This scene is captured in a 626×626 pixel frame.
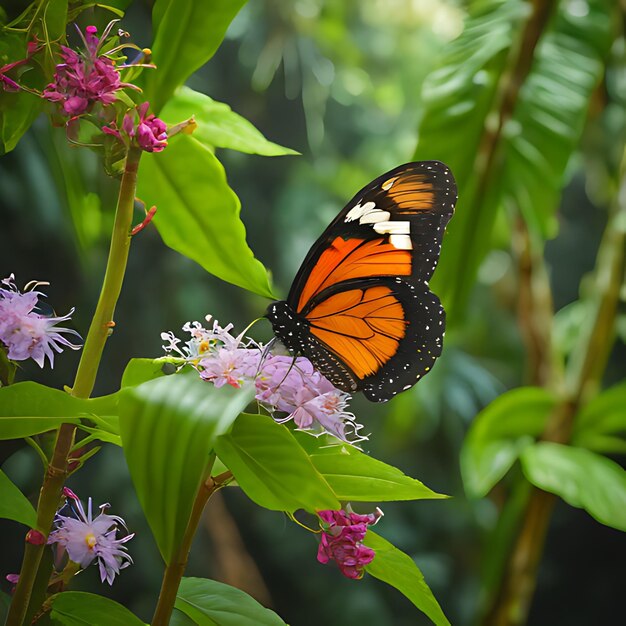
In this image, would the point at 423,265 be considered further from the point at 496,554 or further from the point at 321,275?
the point at 496,554

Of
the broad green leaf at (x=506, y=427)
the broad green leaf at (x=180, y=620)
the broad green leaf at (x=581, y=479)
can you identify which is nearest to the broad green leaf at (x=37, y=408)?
the broad green leaf at (x=180, y=620)

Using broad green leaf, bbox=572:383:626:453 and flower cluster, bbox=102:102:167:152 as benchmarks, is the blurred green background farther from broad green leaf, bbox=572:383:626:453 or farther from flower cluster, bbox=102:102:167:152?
flower cluster, bbox=102:102:167:152

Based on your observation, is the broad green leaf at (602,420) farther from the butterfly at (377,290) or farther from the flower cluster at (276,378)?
the flower cluster at (276,378)


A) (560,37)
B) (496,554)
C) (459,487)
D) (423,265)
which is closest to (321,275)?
(423,265)

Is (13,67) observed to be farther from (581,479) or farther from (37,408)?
(581,479)

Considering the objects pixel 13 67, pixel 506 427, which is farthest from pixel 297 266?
pixel 13 67
